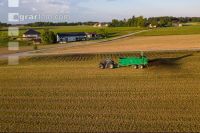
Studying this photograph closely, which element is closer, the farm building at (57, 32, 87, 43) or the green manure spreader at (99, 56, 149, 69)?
the green manure spreader at (99, 56, 149, 69)

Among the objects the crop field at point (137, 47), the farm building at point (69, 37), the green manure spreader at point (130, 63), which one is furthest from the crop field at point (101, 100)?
the farm building at point (69, 37)

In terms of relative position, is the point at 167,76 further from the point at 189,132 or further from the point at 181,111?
the point at 189,132

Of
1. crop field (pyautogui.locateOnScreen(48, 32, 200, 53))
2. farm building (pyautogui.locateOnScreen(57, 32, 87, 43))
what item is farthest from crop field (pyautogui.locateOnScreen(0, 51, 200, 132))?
farm building (pyautogui.locateOnScreen(57, 32, 87, 43))

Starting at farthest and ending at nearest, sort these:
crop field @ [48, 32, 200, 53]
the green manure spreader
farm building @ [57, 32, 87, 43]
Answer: farm building @ [57, 32, 87, 43], crop field @ [48, 32, 200, 53], the green manure spreader

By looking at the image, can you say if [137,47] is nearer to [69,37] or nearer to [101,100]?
[69,37]

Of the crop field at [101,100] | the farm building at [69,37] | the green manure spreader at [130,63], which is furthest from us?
the farm building at [69,37]

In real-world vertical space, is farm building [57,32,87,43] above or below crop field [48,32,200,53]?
above

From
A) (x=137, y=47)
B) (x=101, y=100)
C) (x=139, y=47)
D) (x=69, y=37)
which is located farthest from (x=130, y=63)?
(x=69, y=37)

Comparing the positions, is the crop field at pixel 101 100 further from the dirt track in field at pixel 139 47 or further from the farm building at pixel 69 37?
the farm building at pixel 69 37

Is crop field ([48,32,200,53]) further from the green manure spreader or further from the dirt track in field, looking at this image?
the green manure spreader
